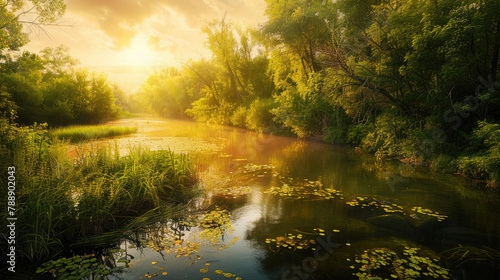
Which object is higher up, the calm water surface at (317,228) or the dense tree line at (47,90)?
the dense tree line at (47,90)

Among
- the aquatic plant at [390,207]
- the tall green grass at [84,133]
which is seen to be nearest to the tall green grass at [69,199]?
the aquatic plant at [390,207]

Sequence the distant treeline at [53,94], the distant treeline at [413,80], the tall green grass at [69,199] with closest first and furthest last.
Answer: the tall green grass at [69,199], the distant treeline at [413,80], the distant treeline at [53,94]

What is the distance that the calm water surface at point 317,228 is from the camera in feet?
15.2

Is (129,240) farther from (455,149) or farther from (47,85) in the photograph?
(47,85)

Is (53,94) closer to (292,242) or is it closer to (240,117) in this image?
(240,117)

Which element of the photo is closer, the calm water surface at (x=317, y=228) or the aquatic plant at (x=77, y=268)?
the aquatic plant at (x=77, y=268)

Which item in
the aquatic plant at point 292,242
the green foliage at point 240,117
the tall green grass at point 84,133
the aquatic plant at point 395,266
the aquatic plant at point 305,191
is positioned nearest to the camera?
the aquatic plant at point 395,266

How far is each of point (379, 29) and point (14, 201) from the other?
1664 centimetres

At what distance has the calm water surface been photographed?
4.64 m

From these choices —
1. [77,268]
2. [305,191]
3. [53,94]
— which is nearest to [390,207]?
[305,191]

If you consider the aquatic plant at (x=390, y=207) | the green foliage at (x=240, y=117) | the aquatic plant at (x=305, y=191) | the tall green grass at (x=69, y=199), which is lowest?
the aquatic plant at (x=305, y=191)

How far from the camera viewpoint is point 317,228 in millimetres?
6176

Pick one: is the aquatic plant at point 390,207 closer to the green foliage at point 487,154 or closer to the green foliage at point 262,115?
the green foliage at point 487,154

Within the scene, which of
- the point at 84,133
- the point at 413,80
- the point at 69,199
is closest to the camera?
the point at 69,199
